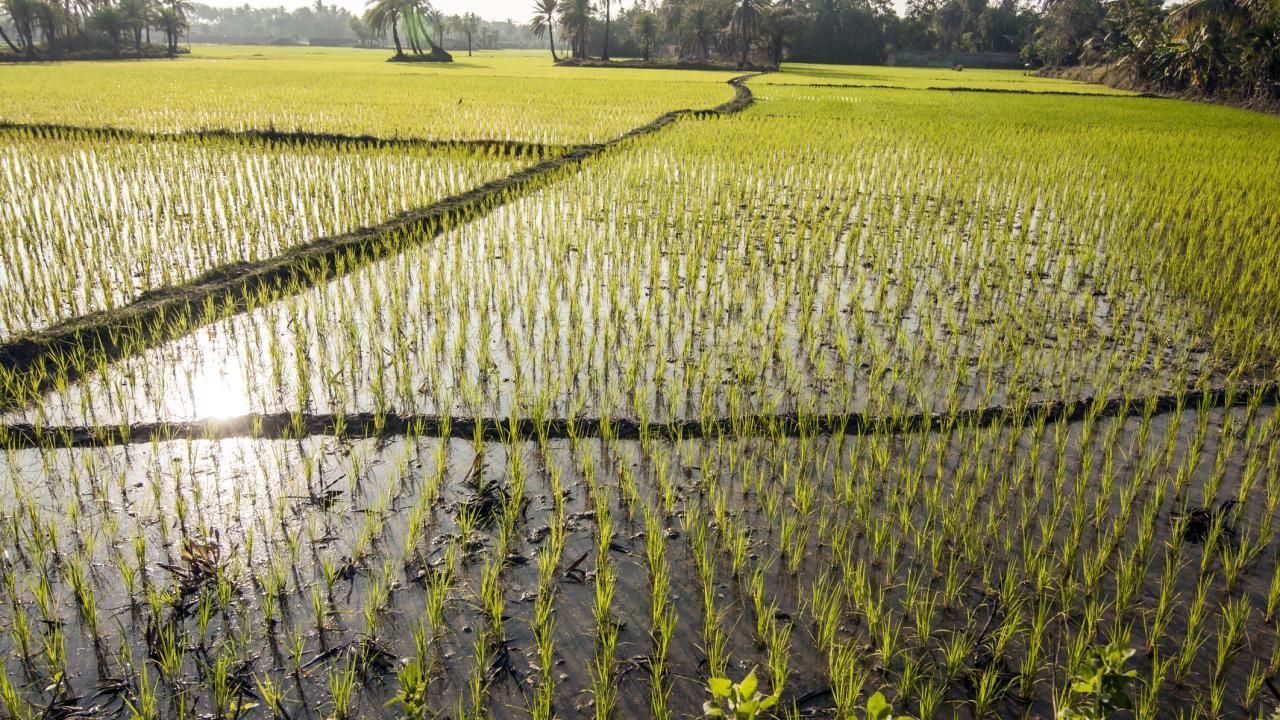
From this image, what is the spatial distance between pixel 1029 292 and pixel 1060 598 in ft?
10.0

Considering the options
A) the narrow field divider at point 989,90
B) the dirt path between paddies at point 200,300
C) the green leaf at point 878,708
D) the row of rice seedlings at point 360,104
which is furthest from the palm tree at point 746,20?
the green leaf at point 878,708

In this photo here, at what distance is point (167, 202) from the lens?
6.68m

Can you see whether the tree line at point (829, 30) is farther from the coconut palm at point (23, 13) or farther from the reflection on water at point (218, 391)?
the reflection on water at point (218, 391)

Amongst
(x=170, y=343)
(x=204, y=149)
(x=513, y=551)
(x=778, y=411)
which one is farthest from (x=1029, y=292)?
(x=204, y=149)

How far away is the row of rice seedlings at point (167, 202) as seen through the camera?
473 cm

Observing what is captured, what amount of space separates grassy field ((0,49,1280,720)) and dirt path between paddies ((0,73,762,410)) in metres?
0.05

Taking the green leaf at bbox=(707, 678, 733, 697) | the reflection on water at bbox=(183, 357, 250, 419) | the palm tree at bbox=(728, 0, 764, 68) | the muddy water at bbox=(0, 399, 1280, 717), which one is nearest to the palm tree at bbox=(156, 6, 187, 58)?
the palm tree at bbox=(728, 0, 764, 68)

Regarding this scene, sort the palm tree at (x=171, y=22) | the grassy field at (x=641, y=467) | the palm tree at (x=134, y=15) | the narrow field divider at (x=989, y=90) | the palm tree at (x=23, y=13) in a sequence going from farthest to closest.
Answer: the palm tree at (x=171, y=22) → the palm tree at (x=134, y=15) → the palm tree at (x=23, y=13) → the narrow field divider at (x=989, y=90) → the grassy field at (x=641, y=467)

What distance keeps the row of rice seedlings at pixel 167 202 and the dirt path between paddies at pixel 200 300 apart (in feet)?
0.67

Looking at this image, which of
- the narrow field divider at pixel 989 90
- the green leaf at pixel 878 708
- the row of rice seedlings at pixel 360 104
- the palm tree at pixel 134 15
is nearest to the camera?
the green leaf at pixel 878 708

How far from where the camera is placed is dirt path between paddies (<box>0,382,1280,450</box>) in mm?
2951

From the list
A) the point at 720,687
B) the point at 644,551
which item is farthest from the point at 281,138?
the point at 720,687

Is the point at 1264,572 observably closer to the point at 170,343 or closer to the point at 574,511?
the point at 574,511

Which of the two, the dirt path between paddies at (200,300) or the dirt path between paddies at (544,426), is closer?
the dirt path between paddies at (544,426)
